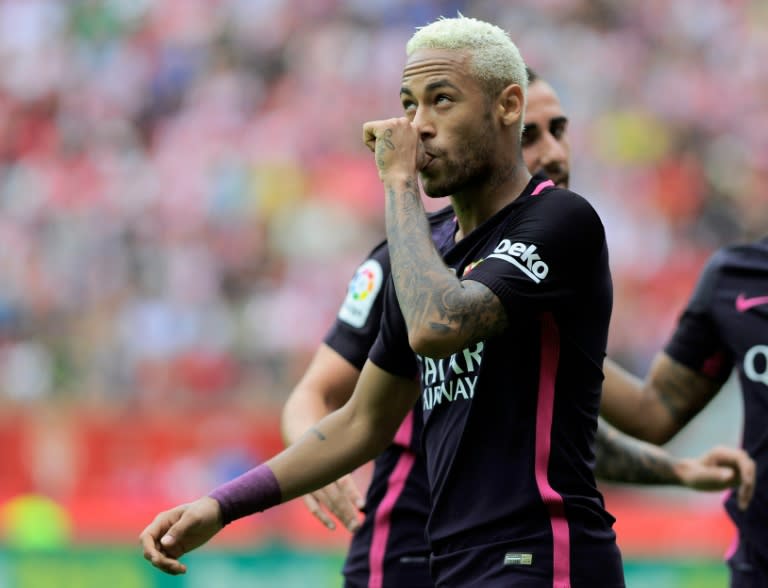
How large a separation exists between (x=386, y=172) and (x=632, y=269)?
1006 cm

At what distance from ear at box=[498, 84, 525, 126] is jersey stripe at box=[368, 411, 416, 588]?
1330 mm

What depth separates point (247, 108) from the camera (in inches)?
631

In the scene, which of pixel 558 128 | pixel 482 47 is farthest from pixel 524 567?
pixel 558 128

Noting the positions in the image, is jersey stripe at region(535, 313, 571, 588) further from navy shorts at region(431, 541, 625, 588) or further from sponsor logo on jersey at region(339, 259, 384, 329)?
sponsor logo on jersey at region(339, 259, 384, 329)

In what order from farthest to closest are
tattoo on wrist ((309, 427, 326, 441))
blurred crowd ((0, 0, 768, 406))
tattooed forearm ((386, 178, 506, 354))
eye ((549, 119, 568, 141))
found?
blurred crowd ((0, 0, 768, 406))
eye ((549, 119, 568, 141))
tattoo on wrist ((309, 427, 326, 441))
tattooed forearm ((386, 178, 506, 354))

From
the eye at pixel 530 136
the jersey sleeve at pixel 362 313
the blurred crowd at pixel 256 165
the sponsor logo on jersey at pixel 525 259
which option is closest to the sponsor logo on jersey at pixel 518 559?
the sponsor logo on jersey at pixel 525 259

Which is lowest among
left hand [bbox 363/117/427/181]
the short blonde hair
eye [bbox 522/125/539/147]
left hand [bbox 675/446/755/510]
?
left hand [bbox 675/446/755/510]

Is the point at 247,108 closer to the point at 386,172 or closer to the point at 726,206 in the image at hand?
the point at 726,206

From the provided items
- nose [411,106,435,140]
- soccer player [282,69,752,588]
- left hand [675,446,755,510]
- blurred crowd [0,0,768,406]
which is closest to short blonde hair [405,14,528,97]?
nose [411,106,435,140]

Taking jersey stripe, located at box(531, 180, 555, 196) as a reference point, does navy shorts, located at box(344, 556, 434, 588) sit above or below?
below

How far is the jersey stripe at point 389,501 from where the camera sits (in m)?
4.75

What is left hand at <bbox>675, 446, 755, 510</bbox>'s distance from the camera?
4727 millimetres

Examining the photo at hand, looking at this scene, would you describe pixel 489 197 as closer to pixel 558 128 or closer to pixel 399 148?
pixel 399 148

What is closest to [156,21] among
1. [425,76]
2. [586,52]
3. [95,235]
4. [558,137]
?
[95,235]
